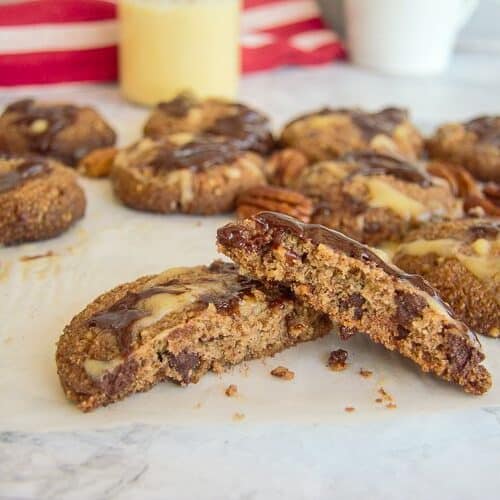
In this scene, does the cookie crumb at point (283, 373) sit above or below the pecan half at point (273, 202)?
below

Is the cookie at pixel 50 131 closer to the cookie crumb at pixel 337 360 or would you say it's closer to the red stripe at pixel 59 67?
the red stripe at pixel 59 67

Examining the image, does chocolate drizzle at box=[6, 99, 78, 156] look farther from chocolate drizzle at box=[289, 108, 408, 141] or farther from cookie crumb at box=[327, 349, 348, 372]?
cookie crumb at box=[327, 349, 348, 372]

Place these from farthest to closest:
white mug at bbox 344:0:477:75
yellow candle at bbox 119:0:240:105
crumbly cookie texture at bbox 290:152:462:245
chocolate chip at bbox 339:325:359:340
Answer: white mug at bbox 344:0:477:75 → yellow candle at bbox 119:0:240:105 → crumbly cookie texture at bbox 290:152:462:245 → chocolate chip at bbox 339:325:359:340

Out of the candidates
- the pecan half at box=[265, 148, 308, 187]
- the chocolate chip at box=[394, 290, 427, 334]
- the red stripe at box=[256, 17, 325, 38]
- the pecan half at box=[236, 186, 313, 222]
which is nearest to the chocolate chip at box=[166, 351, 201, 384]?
the chocolate chip at box=[394, 290, 427, 334]

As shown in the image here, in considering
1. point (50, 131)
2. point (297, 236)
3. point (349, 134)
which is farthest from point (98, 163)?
point (297, 236)

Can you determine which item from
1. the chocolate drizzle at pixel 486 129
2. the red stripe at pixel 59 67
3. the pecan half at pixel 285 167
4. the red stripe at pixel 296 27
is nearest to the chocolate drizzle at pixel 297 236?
the pecan half at pixel 285 167

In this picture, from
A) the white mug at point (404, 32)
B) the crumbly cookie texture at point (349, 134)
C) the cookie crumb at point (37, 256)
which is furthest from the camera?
the white mug at point (404, 32)

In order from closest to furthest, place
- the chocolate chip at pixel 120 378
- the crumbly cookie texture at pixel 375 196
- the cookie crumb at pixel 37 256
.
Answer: the chocolate chip at pixel 120 378
the cookie crumb at pixel 37 256
the crumbly cookie texture at pixel 375 196
